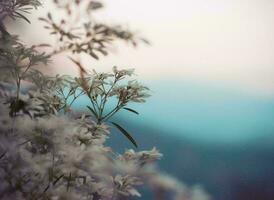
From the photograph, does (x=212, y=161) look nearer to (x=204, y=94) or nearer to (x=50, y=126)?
(x=204, y=94)

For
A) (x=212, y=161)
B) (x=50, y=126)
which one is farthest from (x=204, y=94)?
(x=50, y=126)

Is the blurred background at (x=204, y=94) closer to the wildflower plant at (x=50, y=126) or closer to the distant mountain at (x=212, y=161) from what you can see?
the distant mountain at (x=212, y=161)

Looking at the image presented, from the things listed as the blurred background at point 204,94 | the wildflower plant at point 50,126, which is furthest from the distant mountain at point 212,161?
the wildflower plant at point 50,126

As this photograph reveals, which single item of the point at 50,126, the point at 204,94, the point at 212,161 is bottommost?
the point at 50,126

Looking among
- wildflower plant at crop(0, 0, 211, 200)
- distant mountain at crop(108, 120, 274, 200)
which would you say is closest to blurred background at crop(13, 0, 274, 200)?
distant mountain at crop(108, 120, 274, 200)

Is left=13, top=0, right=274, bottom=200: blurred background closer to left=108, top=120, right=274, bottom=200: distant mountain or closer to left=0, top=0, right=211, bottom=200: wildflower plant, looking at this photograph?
left=108, top=120, right=274, bottom=200: distant mountain

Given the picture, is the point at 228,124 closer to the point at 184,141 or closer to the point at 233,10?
the point at 184,141


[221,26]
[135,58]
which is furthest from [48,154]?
[221,26]
